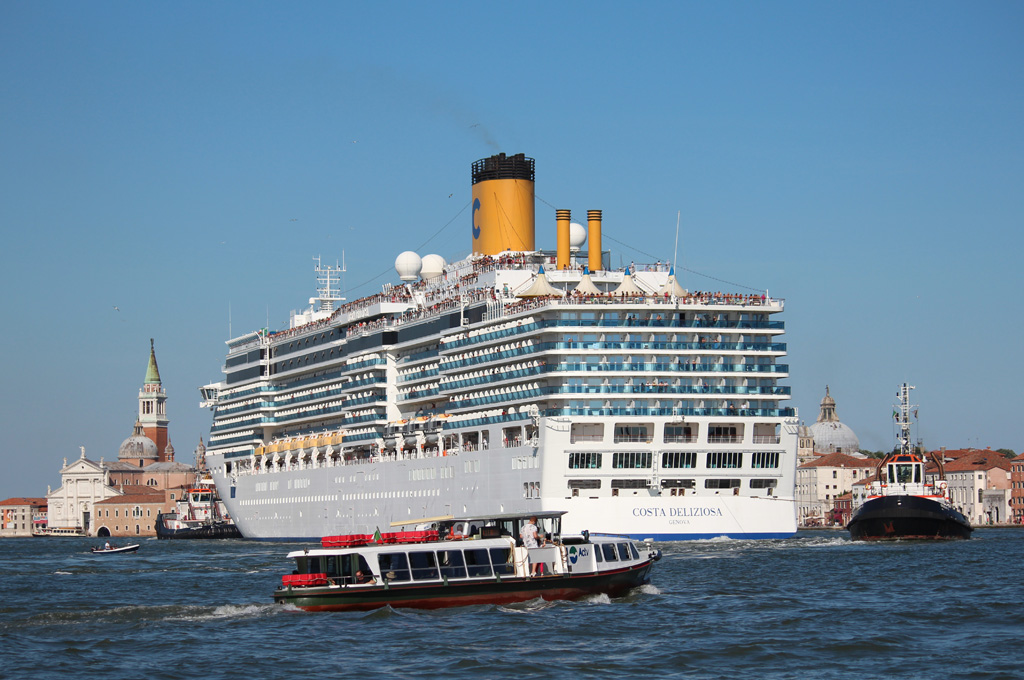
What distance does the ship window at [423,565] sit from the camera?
153 ft

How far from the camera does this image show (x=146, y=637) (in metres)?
41.7

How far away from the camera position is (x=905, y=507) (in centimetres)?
8562

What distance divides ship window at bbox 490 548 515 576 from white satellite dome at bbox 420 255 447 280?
56574 millimetres

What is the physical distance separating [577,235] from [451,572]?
52.6 meters

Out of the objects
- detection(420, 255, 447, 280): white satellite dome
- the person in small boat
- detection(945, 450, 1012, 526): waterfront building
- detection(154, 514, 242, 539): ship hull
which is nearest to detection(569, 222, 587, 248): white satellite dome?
detection(420, 255, 447, 280): white satellite dome

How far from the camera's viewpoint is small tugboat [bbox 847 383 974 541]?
85.6 meters

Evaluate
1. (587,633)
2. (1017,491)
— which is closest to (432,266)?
(587,633)

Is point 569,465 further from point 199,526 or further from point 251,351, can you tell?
point 199,526

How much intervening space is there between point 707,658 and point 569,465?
1538 inches

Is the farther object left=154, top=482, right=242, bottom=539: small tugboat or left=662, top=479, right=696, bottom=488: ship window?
left=154, top=482, right=242, bottom=539: small tugboat

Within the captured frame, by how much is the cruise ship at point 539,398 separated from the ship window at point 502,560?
26.0 m

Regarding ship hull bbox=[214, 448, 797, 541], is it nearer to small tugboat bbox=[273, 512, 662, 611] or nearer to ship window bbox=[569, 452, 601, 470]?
ship window bbox=[569, 452, 601, 470]

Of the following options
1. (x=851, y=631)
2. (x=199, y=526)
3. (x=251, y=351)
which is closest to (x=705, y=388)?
(x=851, y=631)

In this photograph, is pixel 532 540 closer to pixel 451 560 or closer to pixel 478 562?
pixel 478 562
